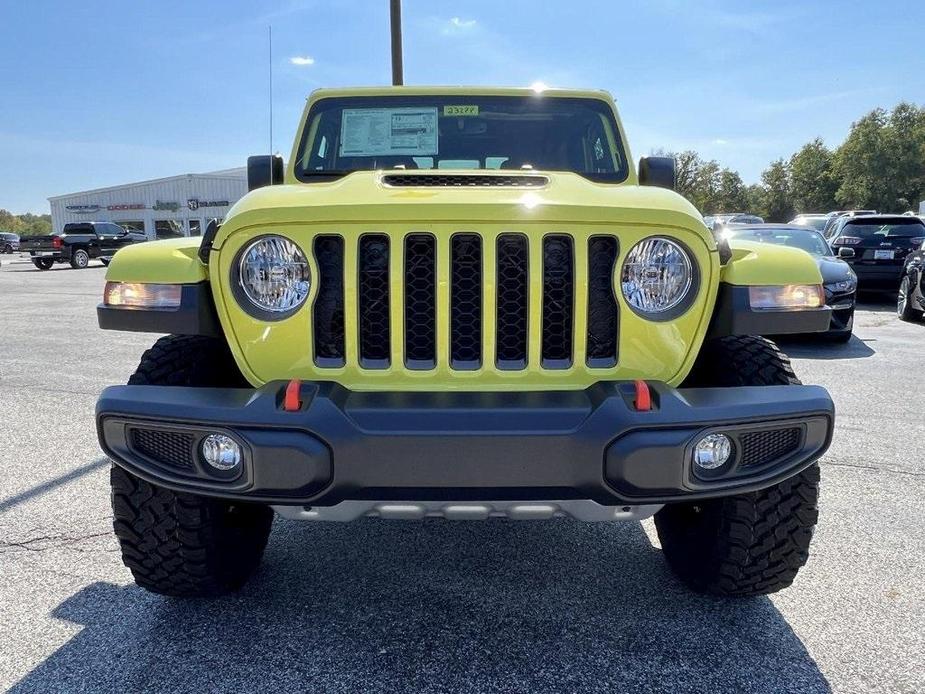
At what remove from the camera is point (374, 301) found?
6.11 ft

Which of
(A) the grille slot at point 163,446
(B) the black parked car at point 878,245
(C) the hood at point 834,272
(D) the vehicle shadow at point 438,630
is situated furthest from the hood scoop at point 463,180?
(B) the black parked car at point 878,245

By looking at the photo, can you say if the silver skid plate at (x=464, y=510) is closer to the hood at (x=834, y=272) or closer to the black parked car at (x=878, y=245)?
the hood at (x=834, y=272)

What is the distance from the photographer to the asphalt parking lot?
6.32 ft

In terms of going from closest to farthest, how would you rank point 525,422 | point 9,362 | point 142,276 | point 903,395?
point 525,422
point 142,276
point 903,395
point 9,362

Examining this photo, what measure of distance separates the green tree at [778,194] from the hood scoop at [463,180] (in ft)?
251

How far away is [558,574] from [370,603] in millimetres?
714

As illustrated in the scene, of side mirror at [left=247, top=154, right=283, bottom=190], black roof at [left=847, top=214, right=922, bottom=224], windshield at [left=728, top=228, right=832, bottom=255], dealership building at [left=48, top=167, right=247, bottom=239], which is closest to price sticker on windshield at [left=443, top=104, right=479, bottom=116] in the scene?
side mirror at [left=247, top=154, right=283, bottom=190]

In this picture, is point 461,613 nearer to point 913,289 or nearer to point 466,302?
point 466,302

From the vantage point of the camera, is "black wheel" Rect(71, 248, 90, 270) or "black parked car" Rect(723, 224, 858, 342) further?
"black wheel" Rect(71, 248, 90, 270)

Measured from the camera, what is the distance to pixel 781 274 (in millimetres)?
2004

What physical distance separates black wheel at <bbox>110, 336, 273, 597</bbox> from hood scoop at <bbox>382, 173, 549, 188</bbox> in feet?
2.63

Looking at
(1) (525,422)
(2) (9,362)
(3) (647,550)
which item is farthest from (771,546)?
(2) (9,362)

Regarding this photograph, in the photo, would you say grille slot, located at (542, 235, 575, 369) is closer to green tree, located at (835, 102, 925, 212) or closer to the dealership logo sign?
the dealership logo sign

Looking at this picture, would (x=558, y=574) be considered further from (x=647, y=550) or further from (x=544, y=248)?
(x=544, y=248)
